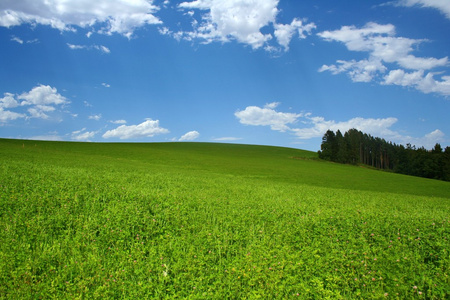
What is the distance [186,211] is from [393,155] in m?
145

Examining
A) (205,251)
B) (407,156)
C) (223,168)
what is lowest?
(205,251)

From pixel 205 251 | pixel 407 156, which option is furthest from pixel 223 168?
pixel 407 156

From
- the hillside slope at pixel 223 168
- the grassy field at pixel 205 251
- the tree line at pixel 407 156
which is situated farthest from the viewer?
the tree line at pixel 407 156

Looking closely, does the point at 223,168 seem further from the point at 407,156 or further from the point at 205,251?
the point at 407,156

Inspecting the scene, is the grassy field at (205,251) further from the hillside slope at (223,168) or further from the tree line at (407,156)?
the tree line at (407,156)

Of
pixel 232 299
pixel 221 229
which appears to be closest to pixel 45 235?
pixel 221 229

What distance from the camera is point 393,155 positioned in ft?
435

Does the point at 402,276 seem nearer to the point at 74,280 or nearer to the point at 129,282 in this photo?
the point at 129,282

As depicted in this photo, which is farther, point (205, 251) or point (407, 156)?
point (407, 156)

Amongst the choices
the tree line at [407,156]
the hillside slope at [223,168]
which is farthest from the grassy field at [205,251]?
the tree line at [407,156]

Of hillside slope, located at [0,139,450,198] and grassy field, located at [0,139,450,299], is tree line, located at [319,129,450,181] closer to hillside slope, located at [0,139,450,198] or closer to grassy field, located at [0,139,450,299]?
hillside slope, located at [0,139,450,198]

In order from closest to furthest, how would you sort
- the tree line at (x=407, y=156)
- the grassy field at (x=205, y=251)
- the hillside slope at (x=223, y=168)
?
the grassy field at (x=205, y=251), the hillside slope at (x=223, y=168), the tree line at (x=407, y=156)

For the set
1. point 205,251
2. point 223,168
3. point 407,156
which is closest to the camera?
point 205,251

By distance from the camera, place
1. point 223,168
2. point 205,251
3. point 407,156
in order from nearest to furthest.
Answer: point 205,251 < point 223,168 < point 407,156
